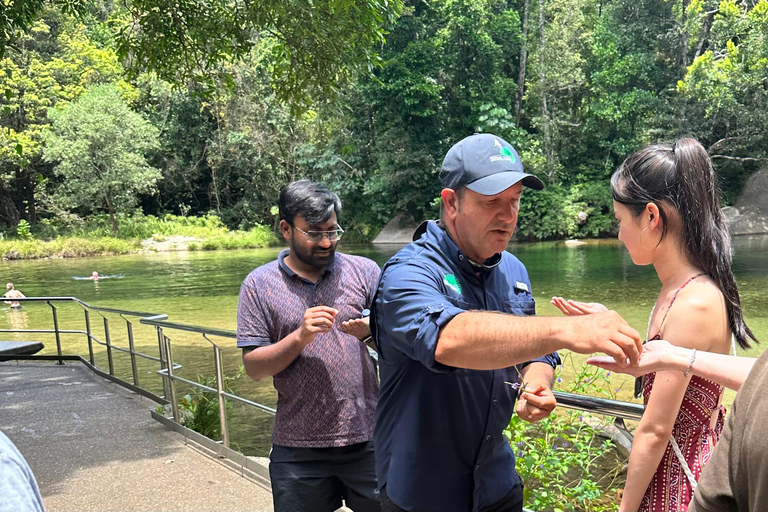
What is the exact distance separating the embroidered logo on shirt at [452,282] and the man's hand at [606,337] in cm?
45

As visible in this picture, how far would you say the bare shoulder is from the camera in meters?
1.64

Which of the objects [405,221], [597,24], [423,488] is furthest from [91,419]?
[597,24]

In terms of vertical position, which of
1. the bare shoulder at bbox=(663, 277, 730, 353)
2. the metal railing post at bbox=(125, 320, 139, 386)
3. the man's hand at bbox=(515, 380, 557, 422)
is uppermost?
the bare shoulder at bbox=(663, 277, 730, 353)

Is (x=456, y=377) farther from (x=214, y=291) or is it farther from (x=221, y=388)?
(x=214, y=291)

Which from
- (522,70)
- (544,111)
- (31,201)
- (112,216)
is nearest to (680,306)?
(544,111)

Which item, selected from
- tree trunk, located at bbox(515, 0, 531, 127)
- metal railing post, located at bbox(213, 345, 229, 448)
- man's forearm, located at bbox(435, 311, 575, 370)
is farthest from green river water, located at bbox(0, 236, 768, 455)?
tree trunk, located at bbox(515, 0, 531, 127)

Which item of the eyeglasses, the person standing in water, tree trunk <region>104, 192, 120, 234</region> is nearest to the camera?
the eyeglasses

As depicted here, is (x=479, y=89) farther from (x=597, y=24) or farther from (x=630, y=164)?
(x=630, y=164)

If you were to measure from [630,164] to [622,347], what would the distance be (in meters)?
0.74

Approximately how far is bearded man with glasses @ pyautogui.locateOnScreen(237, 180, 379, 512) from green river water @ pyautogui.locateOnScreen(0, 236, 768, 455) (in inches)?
106

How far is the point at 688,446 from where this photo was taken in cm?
170

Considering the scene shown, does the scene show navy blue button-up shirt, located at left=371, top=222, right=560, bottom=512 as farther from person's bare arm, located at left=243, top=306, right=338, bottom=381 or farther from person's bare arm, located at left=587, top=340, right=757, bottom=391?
person's bare arm, located at left=243, top=306, right=338, bottom=381

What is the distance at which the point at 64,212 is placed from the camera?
A: 1470 inches

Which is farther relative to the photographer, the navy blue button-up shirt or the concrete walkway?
the concrete walkway
